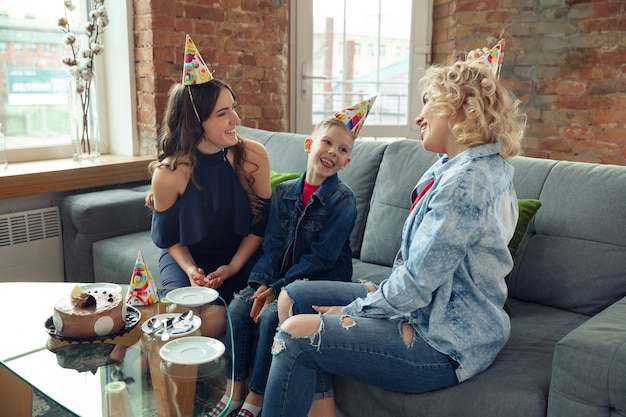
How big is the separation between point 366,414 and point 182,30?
2312 mm

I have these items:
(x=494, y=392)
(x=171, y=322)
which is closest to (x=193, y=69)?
(x=171, y=322)

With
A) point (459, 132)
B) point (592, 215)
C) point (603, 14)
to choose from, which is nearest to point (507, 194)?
point (459, 132)

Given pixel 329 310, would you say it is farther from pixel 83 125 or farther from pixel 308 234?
pixel 83 125

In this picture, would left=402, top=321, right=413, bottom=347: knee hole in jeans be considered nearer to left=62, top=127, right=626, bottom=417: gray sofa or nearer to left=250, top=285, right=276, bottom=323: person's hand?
left=62, top=127, right=626, bottom=417: gray sofa

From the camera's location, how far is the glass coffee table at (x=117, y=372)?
1.28 metres

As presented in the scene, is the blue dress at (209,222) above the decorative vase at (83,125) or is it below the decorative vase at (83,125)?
below

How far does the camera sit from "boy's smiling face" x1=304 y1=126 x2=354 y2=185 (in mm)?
1916

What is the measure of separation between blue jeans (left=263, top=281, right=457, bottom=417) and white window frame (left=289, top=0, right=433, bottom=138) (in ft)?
7.36

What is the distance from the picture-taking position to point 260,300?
185 cm

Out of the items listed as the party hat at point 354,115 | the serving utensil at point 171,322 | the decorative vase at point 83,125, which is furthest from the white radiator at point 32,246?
the party hat at point 354,115

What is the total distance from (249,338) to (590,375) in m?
0.95

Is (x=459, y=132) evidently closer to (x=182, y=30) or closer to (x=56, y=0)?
(x=182, y=30)

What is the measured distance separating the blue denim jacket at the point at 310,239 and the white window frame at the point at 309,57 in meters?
1.68

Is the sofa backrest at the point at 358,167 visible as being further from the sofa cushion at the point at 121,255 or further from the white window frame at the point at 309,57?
the white window frame at the point at 309,57
